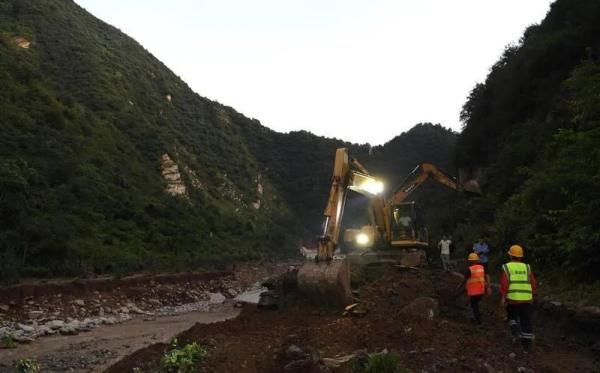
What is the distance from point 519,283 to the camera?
945cm

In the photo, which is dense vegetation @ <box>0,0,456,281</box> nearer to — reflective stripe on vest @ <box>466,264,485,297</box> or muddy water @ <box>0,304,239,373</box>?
muddy water @ <box>0,304,239,373</box>

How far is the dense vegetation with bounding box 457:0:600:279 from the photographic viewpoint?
1194 cm

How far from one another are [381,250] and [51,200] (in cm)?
1753

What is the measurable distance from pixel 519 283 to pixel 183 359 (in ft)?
18.9

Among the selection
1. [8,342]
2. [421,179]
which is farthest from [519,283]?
[421,179]

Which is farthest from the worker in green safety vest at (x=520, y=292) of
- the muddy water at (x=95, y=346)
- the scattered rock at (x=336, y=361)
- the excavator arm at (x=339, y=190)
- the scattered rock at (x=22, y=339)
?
the scattered rock at (x=22, y=339)

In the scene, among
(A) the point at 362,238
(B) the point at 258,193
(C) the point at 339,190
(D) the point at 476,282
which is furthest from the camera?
(B) the point at 258,193

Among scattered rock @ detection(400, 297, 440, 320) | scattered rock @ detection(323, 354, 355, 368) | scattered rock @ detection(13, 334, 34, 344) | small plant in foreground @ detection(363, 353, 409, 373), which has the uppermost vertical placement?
scattered rock @ detection(400, 297, 440, 320)

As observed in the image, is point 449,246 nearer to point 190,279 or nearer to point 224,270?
point 190,279

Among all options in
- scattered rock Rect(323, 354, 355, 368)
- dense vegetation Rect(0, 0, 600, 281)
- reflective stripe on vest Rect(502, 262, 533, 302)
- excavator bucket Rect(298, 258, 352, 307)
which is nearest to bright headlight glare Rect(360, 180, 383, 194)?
excavator bucket Rect(298, 258, 352, 307)

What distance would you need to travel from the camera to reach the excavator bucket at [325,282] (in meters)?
11.4

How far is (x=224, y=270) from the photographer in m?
34.5

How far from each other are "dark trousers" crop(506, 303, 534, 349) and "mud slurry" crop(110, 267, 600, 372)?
7.4 inches

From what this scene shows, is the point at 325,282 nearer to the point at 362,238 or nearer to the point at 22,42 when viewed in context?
the point at 362,238
